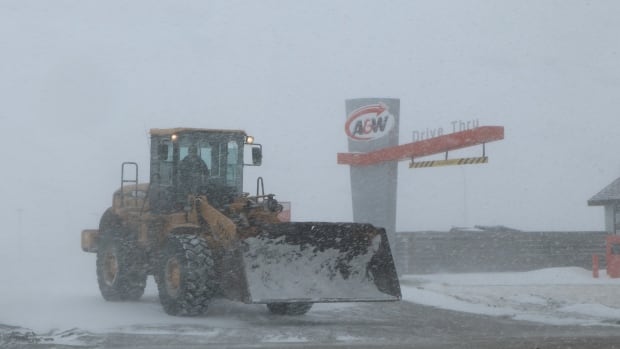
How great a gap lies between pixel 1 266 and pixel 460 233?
15.7 metres

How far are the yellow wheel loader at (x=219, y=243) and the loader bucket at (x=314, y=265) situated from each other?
14 mm

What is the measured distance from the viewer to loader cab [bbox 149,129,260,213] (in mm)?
17281

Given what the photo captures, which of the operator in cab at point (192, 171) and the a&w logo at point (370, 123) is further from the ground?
the a&w logo at point (370, 123)

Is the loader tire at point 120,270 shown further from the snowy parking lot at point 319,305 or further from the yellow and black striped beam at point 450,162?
the yellow and black striped beam at point 450,162

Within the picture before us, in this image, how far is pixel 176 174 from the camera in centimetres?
1742

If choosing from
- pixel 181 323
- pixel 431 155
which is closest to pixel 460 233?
pixel 431 155

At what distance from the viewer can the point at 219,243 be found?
15.4 meters

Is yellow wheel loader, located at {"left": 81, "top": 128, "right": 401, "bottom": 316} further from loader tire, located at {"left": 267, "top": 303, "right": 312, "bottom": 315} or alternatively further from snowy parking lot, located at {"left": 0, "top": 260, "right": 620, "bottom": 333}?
snowy parking lot, located at {"left": 0, "top": 260, "right": 620, "bottom": 333}

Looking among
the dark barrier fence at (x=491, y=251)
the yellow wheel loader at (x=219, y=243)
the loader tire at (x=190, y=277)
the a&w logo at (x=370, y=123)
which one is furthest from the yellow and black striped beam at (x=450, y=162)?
the loader tire at (x=190, y=277)

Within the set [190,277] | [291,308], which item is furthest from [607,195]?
[190,277]

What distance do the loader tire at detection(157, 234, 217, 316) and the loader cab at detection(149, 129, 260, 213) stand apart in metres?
1.69

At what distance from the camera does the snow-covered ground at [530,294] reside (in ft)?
57.5

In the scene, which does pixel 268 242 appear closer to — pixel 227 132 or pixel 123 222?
pixel 227 132

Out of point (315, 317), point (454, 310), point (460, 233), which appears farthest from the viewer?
point (460, 233)
